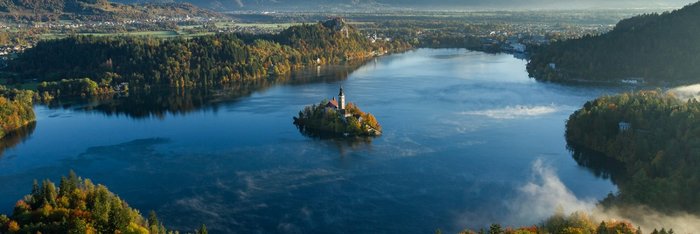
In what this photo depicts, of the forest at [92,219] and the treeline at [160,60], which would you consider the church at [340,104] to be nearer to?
the forest at [92,219]

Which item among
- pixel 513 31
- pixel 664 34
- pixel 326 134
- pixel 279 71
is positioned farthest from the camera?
pixel 513 31

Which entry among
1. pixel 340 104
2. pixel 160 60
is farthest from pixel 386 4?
pixel 340 104

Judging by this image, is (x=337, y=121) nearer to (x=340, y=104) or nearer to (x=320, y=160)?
(x=340, y=104)

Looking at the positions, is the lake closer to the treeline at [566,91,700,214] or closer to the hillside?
the treeline at [566,91,700,214]

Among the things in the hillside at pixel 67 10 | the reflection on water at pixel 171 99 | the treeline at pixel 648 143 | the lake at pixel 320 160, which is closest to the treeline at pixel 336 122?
the lake at pixel 320 160

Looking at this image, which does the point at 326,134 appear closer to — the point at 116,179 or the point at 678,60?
the point at 116,179

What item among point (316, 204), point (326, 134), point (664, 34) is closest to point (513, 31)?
point (664, 34)
